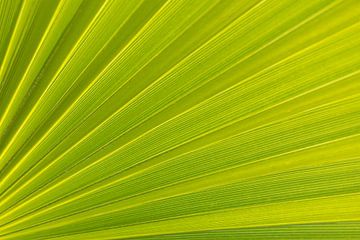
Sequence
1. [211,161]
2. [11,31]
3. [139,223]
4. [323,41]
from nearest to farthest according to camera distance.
Result: [323,41] → [11,31] → [211,161] → [139,223]

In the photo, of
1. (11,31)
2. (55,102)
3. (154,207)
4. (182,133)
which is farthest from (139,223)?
(11,31)

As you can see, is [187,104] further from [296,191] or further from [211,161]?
[296,191]

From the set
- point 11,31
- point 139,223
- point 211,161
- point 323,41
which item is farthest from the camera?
point 139,223

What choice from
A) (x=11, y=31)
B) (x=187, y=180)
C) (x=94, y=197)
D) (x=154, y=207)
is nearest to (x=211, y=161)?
(x=187, y=180)

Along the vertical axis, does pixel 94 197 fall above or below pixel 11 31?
below

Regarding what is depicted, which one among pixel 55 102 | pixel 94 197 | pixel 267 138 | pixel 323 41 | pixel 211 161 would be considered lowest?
pixel 94 197

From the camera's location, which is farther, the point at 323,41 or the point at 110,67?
the point at 110,67
